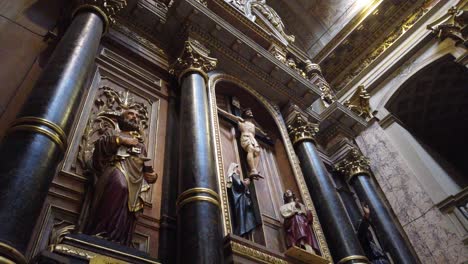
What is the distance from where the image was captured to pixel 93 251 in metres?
2.53

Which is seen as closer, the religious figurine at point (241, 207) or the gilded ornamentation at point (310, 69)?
the religious figurine at point (241, 207)

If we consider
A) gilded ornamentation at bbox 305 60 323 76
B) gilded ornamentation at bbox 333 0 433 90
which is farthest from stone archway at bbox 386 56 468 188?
gilded ornamentation at bbox 305 60 323 76

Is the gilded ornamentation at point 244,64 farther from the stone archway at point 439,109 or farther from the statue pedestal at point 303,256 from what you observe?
the stone archway at point 439,109

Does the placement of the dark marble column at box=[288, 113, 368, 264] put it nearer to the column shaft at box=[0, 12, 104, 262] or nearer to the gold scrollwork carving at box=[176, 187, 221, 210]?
the gold scrollwork carving at box=[176, 187, 221, 210]

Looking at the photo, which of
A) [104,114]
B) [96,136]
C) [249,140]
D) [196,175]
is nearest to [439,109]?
[249,140]

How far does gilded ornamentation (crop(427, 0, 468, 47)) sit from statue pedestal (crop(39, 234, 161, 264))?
9795 millimetres

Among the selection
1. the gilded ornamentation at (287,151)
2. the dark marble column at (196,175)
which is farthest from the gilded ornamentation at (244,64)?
the dark marble column at (196,175)

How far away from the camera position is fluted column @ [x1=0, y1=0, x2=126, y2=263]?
2094 mm

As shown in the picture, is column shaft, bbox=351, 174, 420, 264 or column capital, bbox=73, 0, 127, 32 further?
column shaft, bbox=351, 174, 420, 264

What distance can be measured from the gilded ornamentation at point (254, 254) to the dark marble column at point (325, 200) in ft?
4.35

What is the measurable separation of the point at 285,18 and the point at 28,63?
12.6 m

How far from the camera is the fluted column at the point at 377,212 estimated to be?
6391 millimetres

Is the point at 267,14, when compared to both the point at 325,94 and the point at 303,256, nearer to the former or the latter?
the point at 325,94

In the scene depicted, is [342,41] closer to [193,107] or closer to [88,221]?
[193,107]
